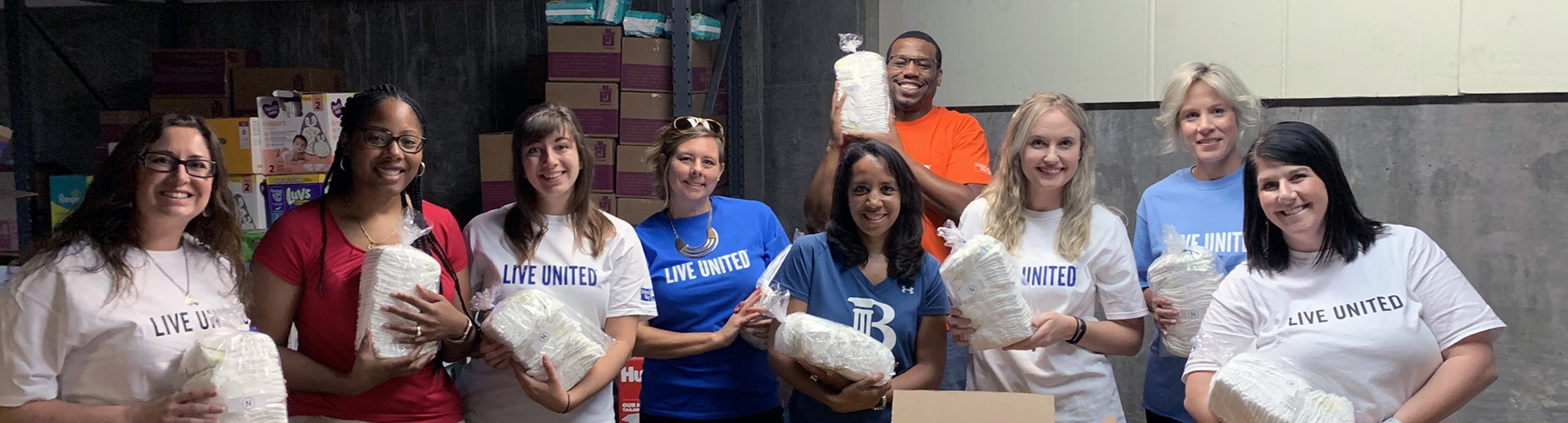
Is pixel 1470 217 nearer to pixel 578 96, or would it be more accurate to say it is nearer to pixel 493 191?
pixel 578 96

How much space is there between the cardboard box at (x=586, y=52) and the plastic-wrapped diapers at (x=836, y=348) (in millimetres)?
3203

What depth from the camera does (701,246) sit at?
2.55m

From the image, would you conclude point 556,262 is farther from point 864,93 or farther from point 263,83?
point 263,83

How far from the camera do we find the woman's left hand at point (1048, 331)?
221 cm

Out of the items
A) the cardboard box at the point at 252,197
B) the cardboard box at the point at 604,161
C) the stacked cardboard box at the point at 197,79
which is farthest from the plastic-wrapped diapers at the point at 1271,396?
the stacked cardboard box at the point at 197,79

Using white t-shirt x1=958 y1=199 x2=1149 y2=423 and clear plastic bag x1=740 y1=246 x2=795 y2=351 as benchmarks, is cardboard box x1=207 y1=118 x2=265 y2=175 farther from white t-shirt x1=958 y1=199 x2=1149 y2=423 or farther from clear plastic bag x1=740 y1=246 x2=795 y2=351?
white t-shirt x1=958 y1=199 x2=1149 y2=423

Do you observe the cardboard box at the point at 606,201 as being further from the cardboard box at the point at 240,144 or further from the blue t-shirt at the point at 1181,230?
the blue t-shirt at the point at 1181,230

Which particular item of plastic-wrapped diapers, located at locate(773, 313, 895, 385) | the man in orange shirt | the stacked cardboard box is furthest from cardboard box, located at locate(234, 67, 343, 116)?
plastic-wrapped diapers, located at locate(773, 313, 895, 385)

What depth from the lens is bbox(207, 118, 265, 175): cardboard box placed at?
485 cm

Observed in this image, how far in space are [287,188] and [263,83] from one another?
2.99 feet

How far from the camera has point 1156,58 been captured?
3.79 metres

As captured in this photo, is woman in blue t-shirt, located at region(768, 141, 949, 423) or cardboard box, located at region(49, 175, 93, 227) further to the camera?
cardboard box, located at region(49, 175, 93, 227)

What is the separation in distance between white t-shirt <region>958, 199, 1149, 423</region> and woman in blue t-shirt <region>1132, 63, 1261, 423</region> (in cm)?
12

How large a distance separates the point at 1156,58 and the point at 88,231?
3.30 m
